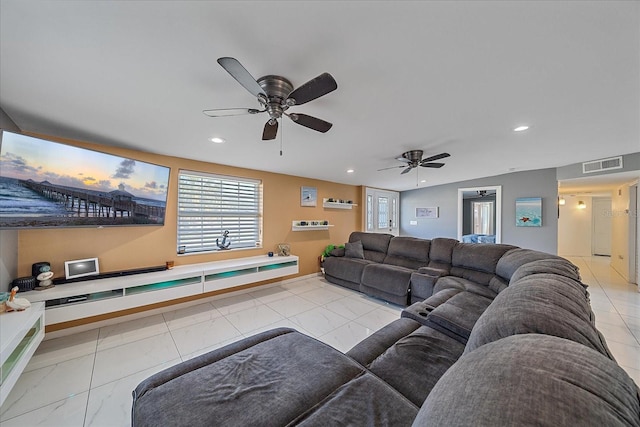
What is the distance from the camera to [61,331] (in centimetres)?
250

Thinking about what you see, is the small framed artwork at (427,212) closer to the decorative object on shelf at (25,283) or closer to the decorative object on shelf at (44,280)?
the decorative object on shelf at (44,280)

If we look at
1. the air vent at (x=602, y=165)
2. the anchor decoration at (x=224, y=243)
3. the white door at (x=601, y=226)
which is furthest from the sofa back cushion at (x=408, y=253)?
the white door at (x=601, y=226)

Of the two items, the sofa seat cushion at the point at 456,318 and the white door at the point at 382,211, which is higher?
the white door at the point at 382,211

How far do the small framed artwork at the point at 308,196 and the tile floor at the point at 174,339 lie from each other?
1847 mm

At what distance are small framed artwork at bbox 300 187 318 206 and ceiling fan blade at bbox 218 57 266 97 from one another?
344 cm

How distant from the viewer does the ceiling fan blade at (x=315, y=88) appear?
1257 mm

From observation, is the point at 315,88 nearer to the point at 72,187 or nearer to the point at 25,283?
the point at 72,187

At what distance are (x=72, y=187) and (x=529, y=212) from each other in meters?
7.38

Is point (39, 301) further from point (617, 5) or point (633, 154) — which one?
point (633, 154)

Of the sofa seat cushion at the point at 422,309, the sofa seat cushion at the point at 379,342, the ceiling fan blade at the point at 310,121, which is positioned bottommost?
the sofa seat cushion at the point at 379,342

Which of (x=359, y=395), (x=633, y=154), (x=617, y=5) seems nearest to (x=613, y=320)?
(x=633, y=154)

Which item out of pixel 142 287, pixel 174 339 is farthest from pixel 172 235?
pixel 174 339

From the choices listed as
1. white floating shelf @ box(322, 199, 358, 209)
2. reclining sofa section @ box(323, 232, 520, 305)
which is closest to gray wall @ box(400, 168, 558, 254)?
reclining sofa section @ box(323, 232, 520, 305)

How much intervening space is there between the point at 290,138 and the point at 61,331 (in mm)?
3391
